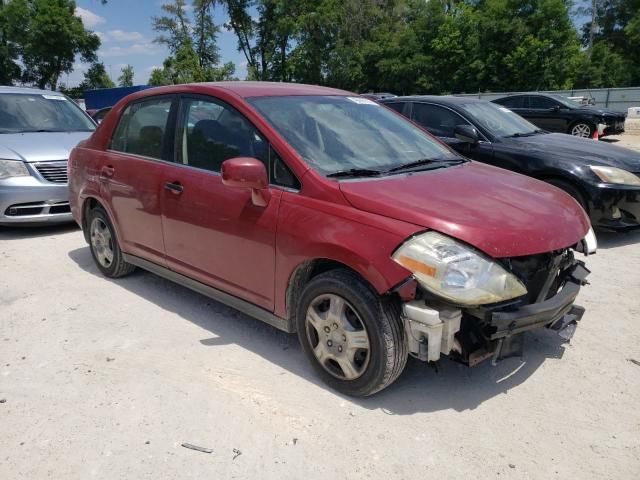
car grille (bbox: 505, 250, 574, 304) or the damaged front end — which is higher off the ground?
car grille (bbox: 505, 250, 574, 304)

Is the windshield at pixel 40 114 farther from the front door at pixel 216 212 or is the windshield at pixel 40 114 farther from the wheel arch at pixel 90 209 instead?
the front door at pixel 216 212

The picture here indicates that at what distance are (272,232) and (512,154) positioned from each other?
4031 mm

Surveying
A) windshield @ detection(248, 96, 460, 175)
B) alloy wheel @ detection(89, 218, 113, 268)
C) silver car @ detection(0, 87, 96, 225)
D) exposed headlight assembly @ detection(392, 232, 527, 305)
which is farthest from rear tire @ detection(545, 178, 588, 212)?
silver car @ detection(0, 87, 96, 225)

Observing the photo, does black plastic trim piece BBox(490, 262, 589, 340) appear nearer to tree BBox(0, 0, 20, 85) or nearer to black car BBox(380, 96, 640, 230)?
black car BBox(380, 96, 640, 230)

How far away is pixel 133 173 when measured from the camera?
14.2 feet

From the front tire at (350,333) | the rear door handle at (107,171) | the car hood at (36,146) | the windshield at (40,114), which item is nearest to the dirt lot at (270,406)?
the front tire at (350,333)

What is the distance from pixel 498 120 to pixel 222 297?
483 cm

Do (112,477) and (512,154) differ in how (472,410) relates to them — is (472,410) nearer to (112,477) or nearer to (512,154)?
(112,477)

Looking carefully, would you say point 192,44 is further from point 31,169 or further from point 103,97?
point 31,169

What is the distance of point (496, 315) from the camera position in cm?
264

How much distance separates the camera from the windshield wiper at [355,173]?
316 centimetres

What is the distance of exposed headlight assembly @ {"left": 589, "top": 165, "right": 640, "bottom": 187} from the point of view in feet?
18.5

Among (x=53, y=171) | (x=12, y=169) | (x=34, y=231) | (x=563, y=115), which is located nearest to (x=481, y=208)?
(x=53, y=171)

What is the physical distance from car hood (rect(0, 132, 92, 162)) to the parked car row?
2316mm
